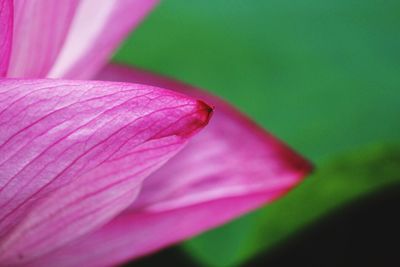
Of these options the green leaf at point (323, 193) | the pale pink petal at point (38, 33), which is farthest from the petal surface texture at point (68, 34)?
the green leaf at point (323, 193)

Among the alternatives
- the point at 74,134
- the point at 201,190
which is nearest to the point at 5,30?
the point at 74,134

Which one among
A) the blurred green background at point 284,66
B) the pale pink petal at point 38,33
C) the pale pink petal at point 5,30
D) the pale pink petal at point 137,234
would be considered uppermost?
the blurred green background at point 284,66

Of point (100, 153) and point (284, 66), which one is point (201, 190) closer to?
point (100, 153)

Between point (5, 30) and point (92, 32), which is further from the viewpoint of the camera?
point (92, 32)

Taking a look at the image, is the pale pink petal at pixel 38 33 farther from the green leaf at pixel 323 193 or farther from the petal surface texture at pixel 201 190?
the green leaf at pixel 323 193

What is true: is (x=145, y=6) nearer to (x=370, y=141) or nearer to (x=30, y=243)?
(x=30, y=243)
